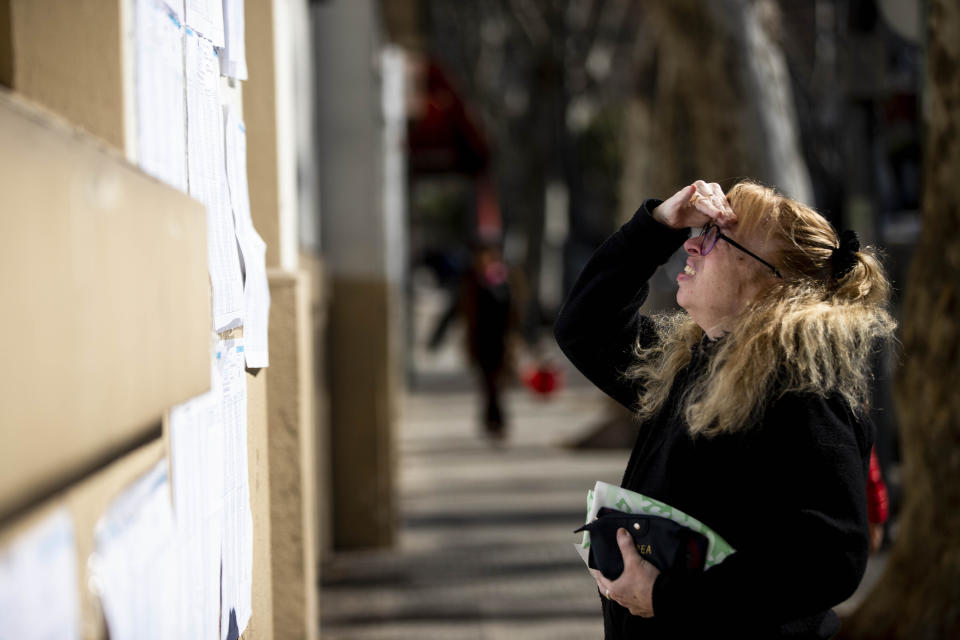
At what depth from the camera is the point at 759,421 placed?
211 centimetres

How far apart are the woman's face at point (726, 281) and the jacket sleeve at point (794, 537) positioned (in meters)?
0.30

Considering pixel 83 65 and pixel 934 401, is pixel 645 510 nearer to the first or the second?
pixel 83 65

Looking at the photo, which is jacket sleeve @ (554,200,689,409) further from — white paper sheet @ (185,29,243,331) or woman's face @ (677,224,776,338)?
white paper sheet @ (185,29,243,331)

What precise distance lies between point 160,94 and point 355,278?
567 centimetres

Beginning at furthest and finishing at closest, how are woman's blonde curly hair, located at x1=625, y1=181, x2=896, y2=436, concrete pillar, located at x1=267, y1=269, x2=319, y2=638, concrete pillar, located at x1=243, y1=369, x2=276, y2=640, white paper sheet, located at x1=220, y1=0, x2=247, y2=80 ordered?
concrete pillar, located at x1=267, y1=269, x2=319, y2=638, concrete pillar, located at x1=243, y1=369, x2=276, y2=640, white paper sheet, located at x1=220, y1=0, x2=247, y2=80, woman's blonde curly hair, located at x1=625, y1=181, x2=896, y2=436

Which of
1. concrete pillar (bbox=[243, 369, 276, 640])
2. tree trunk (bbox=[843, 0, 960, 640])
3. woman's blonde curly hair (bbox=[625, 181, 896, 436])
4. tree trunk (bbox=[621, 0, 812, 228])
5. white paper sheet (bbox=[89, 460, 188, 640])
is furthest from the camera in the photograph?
tree trunk (bbox=[621, 0, 812, 228])

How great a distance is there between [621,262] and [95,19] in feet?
4.13

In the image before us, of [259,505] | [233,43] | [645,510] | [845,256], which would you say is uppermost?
[233,43]

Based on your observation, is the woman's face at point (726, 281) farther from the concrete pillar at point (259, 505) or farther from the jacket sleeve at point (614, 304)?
the concrete pillar at point (259, 505)

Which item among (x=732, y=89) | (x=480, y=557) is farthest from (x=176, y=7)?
(x=732, y=89)

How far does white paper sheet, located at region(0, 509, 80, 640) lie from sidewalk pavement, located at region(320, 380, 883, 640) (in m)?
4.55

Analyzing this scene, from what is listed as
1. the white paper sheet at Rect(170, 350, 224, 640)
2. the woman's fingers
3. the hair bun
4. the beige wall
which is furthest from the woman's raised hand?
the beige wall

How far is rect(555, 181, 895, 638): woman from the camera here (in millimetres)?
2031

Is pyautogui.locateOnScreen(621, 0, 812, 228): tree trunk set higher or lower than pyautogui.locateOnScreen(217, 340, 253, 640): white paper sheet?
higher
